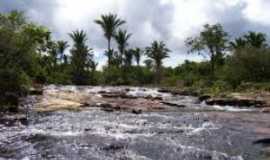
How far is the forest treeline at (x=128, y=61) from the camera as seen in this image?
25725 mm

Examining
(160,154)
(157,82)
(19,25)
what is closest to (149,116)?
(160,154)

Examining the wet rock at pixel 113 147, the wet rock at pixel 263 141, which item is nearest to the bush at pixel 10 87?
the wet rock at pixel 113 147

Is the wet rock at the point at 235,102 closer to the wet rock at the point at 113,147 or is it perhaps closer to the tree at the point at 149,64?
the wet rock at the point at 113,147

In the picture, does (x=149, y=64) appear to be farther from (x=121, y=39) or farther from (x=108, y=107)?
(x=108, y=107)

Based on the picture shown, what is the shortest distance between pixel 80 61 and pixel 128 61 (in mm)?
14944

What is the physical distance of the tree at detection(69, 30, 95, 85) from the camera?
225 ft

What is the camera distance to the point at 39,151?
463 inches

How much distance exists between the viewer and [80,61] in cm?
6938

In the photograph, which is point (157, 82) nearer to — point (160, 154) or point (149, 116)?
point (149, 116)

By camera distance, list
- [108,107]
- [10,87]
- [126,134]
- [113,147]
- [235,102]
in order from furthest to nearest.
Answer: [235,102] < [108,107] < [10,87] < [126,134] < [113,147]

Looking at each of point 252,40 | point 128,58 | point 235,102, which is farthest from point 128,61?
point 235,102

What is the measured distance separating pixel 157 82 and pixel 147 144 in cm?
6371

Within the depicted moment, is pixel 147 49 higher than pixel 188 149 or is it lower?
higher

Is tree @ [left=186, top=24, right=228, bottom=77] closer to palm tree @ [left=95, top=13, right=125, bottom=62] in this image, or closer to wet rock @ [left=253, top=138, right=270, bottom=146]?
palm tree @ [left=95, top=13, right=125, bottom=62]
